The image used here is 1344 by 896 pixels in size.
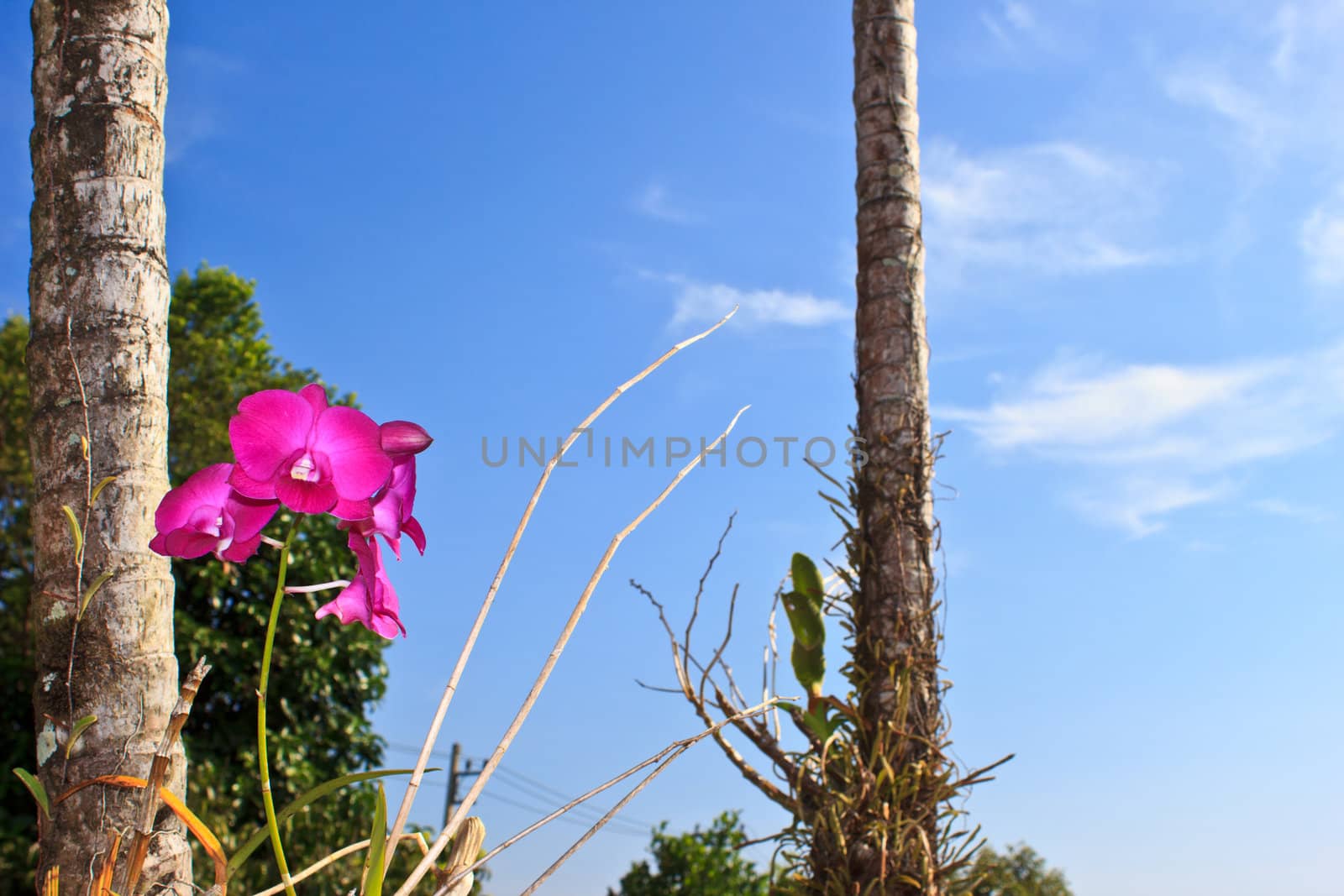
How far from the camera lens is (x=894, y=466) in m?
2.70

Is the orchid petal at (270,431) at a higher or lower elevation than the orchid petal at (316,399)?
lower

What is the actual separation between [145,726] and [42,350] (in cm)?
54

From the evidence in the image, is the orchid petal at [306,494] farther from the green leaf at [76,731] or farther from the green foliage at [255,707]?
the green foliage at [255,707]

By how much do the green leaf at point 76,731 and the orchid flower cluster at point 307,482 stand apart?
0.26m

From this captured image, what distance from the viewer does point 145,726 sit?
1247mm

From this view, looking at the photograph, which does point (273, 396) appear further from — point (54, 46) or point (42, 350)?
point (54, 46)

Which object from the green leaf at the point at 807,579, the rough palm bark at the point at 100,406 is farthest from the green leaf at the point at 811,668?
the rough palm bark at the point at 100,406

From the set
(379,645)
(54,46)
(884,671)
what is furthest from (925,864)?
(379,645)

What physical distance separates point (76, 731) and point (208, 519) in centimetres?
35

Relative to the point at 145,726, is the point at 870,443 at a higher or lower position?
higher

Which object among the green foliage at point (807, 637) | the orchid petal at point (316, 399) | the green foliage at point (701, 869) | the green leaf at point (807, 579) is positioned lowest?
the green foliage at point (701, 869)

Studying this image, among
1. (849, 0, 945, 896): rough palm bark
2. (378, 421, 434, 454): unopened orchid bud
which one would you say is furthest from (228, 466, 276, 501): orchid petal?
(849, 0, 945, 896): rough palm bark

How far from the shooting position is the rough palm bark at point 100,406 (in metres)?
1.22

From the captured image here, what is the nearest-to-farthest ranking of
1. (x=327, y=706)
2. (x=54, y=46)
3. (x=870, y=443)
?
(x=54, y=46) < (x=870, y=443) < (x=327, y=706)
